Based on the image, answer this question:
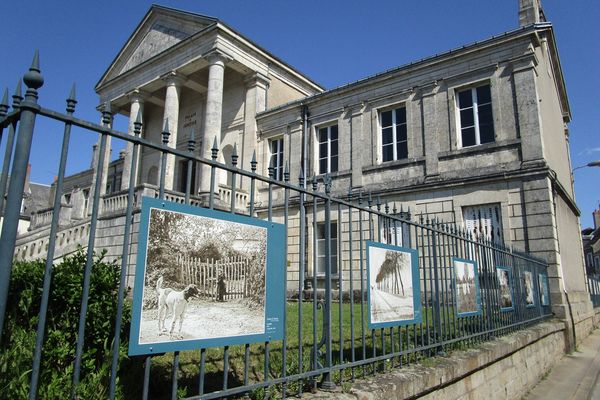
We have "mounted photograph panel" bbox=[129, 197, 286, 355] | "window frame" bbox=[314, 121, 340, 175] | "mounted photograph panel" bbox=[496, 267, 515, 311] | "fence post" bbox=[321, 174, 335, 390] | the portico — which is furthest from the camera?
the portico

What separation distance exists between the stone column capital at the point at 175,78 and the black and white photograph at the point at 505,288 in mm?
18111

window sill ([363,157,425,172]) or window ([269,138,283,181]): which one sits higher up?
window ([269,138,283,181])

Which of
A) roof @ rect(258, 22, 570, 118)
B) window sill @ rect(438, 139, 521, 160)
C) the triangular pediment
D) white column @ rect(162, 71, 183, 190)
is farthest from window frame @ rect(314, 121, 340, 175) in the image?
the triangular pediment

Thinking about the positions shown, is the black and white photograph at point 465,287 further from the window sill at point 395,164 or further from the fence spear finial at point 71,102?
the window sill at point 395,164

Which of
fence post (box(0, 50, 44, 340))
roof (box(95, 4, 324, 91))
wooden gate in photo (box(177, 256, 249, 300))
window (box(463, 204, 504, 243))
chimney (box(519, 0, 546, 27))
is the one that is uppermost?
roof (box(95, 4, 324, 91))

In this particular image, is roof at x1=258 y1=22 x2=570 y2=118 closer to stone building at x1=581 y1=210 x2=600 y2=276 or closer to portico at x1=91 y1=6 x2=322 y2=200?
portico at x1=91 y1=6 x2=322 y2=200

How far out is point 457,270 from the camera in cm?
558

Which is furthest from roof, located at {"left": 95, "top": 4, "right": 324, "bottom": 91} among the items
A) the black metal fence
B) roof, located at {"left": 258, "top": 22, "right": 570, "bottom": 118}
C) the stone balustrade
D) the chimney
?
the black metal fence

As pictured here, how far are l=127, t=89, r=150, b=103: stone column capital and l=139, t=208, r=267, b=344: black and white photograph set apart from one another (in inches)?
897

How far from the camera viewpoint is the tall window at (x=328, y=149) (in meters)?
17.1

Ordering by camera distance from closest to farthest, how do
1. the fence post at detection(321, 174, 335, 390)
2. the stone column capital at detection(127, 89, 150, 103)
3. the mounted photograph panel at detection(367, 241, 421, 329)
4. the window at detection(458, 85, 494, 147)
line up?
1. the fence post at detection(321, 174, 335, 390)
2. the mounted photograph panel at detection(367, 241, 421, 329)
3. the window at detection(458, 85, 494, 147)
4. the stone column capital at detection(127, 89, 150, 103)

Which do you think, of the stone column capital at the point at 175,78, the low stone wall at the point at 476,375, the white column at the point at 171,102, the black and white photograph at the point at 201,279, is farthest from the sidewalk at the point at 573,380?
the stone column capital at the point at 175,78

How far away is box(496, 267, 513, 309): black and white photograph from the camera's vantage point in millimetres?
7055

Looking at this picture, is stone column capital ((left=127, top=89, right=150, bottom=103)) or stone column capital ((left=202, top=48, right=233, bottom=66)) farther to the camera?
stone column capital ((left=127, top=89, right=150, bottom=103))
